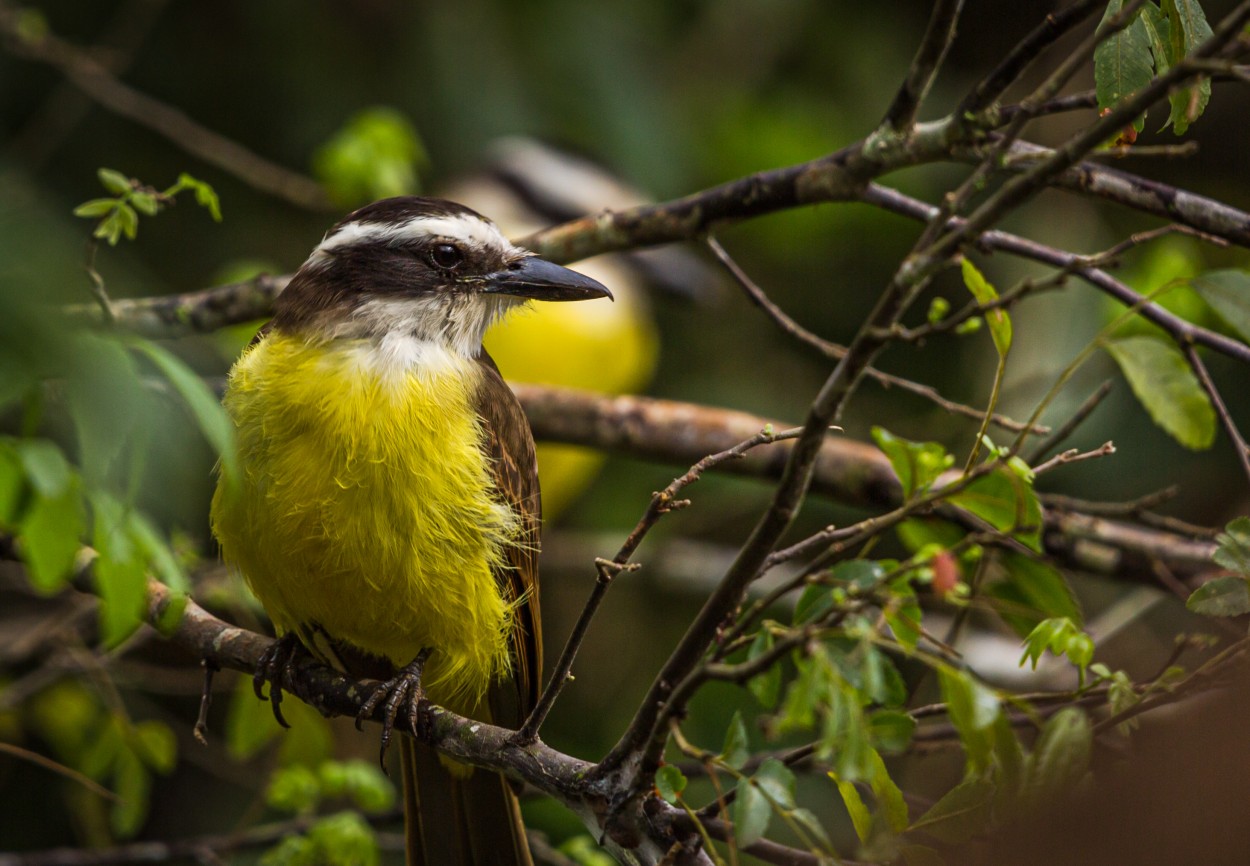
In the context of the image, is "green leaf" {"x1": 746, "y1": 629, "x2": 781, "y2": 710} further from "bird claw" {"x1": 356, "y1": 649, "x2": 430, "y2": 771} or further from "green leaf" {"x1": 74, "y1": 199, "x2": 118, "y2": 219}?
"green leaf" {"x1": 74, "y1": 199, "x2": 118, "y2": 219}

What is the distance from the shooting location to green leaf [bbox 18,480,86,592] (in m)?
1.34

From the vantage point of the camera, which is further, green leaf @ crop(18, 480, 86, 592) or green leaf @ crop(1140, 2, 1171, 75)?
green leaf @ crop(1140, 2, 1171, 75)

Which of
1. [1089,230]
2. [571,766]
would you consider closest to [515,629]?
[571,766]

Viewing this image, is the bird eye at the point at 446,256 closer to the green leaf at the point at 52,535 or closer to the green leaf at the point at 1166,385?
Result: the green leaf at the point at 1166,385

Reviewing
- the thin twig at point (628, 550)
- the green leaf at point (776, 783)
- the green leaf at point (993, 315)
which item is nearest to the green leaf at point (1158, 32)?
the green leaf at point (993, 315)

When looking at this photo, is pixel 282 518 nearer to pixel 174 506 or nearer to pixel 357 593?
pixel 357 593

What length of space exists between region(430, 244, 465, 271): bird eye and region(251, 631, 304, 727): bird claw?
0.85 m

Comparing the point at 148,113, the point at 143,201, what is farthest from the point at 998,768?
the point at 148,113

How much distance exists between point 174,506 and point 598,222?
6.06ft

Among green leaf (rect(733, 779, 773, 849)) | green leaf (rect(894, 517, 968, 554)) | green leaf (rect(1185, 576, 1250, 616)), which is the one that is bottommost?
green leaf (rect(733, 779, 773, 849))

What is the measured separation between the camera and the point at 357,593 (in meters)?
2.46

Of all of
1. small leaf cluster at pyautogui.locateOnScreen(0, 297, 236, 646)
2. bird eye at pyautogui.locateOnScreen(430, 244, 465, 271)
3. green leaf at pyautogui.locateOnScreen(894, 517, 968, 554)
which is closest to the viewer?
small leaf cluster at pyautogui.locateOnScreen(0, 297, 236, 646)

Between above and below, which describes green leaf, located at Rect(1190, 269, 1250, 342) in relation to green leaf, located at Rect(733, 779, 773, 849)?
above

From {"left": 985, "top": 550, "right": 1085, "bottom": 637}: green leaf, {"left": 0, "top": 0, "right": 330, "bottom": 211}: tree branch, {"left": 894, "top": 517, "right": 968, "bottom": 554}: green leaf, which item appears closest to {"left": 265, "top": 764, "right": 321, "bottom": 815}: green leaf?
{"left": 894, "top": 517, "right": 968, "bottom": 554}: green leaf
